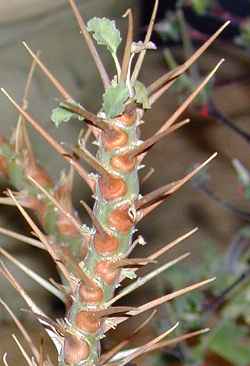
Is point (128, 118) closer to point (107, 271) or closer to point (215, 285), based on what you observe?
point (107, 271)

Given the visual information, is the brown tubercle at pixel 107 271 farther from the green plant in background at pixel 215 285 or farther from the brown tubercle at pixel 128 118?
the green plant in background at pixel 215 285

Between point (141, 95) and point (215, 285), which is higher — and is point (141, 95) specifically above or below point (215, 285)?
above

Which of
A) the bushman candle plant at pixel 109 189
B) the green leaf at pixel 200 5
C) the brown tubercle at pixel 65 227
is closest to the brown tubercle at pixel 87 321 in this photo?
the bushman candle plant at pixel 109 189

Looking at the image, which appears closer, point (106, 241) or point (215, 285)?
point (106, 241)

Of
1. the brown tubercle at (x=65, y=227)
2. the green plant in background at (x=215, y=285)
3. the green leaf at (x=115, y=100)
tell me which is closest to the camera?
the green leaf at (x=115, y=100)

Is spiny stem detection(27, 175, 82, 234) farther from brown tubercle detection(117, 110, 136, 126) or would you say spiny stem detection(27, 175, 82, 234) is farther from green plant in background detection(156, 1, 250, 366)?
green plant in background detection(156, 1, 250, 366)

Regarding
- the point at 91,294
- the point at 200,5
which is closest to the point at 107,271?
the point at 91,294

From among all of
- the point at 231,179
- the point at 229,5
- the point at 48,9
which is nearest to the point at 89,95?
the point at 48,9

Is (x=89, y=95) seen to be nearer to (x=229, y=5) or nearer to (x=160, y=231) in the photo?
(x=160, y=231)
